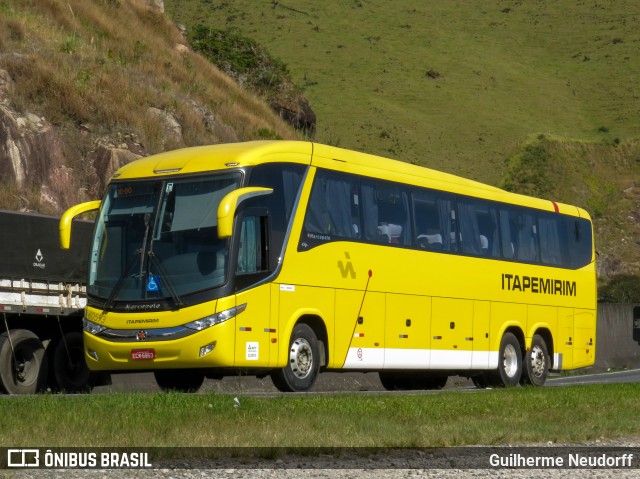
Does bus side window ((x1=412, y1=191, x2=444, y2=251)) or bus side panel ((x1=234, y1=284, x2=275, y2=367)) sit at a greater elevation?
bus side window ((x1=412, y1=191, x2=444, y2=251))

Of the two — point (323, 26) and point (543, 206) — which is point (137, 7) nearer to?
point (543, 206)

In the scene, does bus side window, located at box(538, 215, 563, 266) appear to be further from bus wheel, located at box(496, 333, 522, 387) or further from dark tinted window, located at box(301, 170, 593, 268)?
bus wheel, located at box(496, 333, 522, 387)

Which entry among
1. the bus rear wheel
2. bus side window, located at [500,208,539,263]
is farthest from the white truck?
bus side window, located at [500,208,539,263]

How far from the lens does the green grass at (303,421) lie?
11578 millimetres

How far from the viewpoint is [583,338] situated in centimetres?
2809

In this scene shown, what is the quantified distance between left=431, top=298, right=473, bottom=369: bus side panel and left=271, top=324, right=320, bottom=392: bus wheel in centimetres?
362

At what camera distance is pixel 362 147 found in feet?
276

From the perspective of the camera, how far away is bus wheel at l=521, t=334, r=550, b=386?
26.0 m

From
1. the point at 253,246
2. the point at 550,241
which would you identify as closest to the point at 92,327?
the point at 253,246

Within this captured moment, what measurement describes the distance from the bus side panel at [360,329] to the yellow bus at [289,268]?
3 cm

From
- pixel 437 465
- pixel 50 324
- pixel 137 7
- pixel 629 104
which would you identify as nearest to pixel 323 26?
pixel 629 104

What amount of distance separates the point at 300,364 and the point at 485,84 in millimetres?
83942

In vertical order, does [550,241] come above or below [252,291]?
above

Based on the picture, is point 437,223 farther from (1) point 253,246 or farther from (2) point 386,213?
(1) point 253,246
